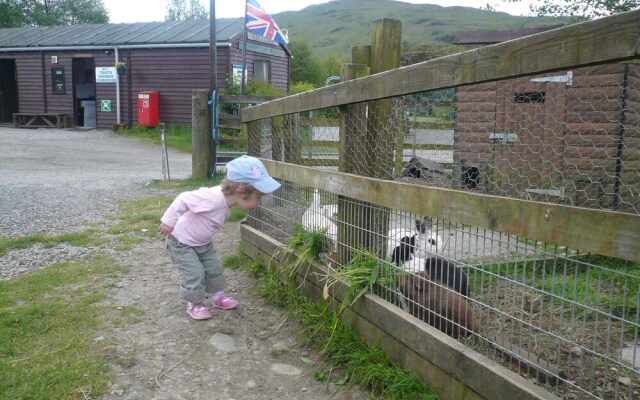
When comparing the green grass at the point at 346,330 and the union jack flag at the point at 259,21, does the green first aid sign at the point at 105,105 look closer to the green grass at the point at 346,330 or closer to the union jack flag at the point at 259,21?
the union jack flag at the point at 259,21

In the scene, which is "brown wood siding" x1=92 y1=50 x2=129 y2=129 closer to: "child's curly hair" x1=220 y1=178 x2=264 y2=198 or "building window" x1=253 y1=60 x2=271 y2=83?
"building window" x1=253 y1=60 x2=271 y2=83

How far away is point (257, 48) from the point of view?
1336cm

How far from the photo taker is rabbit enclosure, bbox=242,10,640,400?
202 centimetres

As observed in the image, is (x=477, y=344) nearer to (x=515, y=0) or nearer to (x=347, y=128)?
(x=347, y=128)

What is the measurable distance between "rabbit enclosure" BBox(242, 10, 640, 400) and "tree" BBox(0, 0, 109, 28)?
55.9 meters

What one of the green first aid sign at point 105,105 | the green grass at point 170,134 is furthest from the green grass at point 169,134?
the green first aid sign at point 105,105

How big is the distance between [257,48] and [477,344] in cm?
1162

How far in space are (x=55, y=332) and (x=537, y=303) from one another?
3019 mm

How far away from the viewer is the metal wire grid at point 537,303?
83.7 inches

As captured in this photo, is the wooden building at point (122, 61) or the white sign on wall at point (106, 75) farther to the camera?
the white sign on wall at point (106, 75)

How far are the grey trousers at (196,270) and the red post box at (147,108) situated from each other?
18.2 metres

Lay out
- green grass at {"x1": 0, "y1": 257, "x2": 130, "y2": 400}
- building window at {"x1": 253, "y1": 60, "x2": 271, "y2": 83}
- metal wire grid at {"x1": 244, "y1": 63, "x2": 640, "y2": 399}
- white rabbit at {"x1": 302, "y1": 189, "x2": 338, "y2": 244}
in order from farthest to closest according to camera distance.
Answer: building window at {"x1": 253, "y1": 60, "x2": 271, "y2": 83}
white rabbit at {"x1": 302, "y1": 189, "x2": 338, "y2": 244}
green grass at {"x1": 0, "y1": 257, "x2": 130, "y2": 400}
metal wire grid at {"x1": 244, "y1": 63, "x2": 640, "y2": 399}

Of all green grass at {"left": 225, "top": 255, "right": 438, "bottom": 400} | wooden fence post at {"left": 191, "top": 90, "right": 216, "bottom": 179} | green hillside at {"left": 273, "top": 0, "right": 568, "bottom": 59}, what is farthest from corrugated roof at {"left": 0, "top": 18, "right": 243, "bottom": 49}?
green hillside at {"left": 273, "top": 0, "right": 568, "bottom": 59}

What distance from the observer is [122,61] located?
22.5 metres
